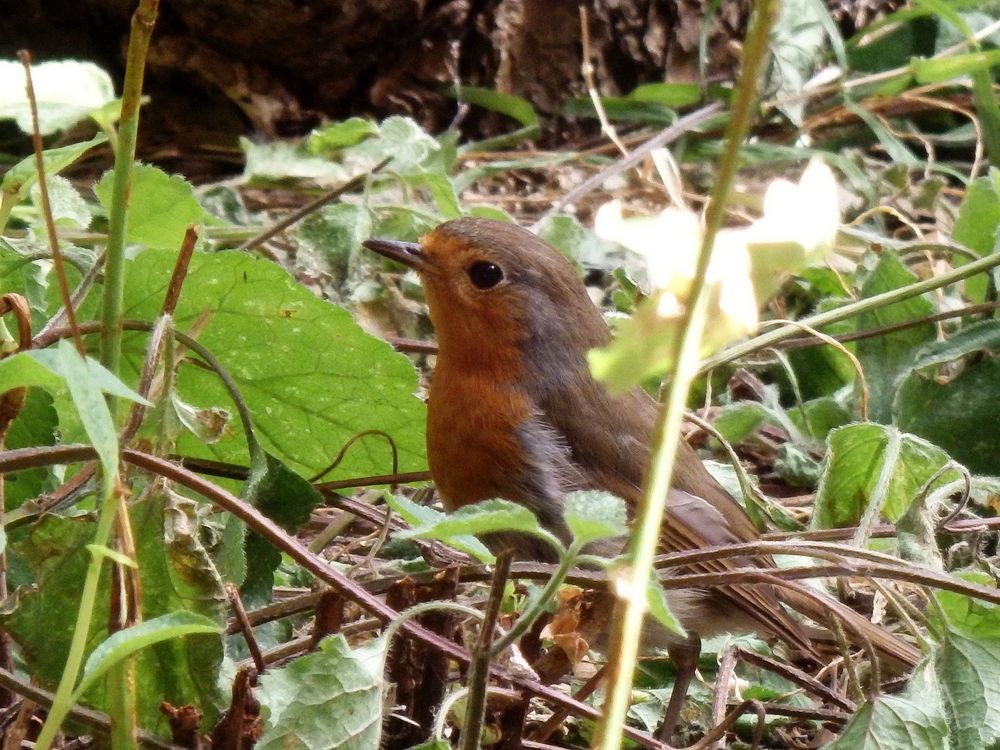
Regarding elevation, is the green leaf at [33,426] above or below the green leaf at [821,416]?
above

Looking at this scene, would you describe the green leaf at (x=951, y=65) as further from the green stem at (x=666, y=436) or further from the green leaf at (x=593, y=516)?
the green stem at (x=666, y=436)

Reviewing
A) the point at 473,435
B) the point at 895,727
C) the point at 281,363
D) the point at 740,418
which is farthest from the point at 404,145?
the point at 895,727

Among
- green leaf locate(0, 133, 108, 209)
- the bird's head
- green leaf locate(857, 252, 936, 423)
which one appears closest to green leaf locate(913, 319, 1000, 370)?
green leaf locate(857, 252, 936, 423)

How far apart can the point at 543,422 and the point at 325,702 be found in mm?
1486

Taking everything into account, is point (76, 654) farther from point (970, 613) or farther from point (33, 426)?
point (970, 613)

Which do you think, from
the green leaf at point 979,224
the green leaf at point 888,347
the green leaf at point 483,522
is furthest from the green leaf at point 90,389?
the green leaf at point 979,224

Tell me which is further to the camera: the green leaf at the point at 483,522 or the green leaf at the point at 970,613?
the green leaf at the point at 970,613

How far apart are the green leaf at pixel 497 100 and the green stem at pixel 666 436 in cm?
441

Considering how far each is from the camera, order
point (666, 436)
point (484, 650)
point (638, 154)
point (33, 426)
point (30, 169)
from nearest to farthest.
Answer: point (666, 436), point (484, 650), point (30, 169), point (33, 426), point (638, 154)

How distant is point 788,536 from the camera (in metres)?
2.66

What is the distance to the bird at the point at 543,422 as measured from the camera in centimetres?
277

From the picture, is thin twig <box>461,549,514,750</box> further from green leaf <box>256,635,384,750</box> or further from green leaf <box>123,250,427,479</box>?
green leaf <box>123,250,427,479</box>

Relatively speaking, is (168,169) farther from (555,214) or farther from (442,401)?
(442,401)

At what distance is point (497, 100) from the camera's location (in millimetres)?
5352
